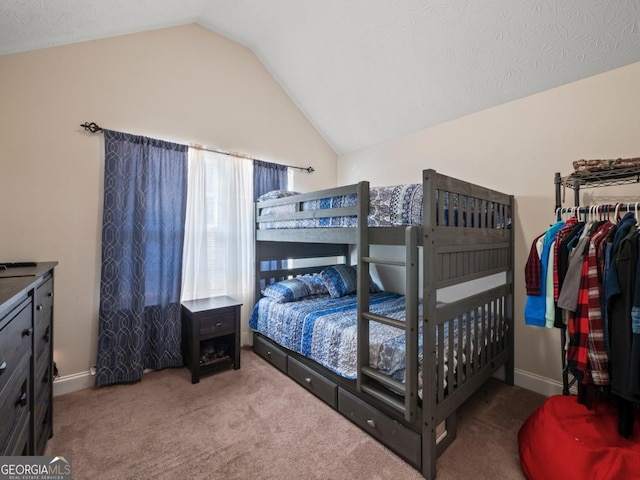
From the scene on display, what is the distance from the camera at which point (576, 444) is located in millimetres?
1384

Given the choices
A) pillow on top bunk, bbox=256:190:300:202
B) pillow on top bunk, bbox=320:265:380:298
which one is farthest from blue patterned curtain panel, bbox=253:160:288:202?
pillow on top bunk, bbox=320:265:380:298

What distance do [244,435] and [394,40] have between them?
3.24 m

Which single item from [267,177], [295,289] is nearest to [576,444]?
[295,289]

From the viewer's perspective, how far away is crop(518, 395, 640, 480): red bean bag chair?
1276mm

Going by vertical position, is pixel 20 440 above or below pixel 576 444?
above

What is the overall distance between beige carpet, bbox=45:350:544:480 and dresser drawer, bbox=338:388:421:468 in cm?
6

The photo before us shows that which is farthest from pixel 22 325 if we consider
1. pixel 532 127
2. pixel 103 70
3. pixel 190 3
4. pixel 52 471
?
pixel 532 127

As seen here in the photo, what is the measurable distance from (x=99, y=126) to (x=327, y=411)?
9.70ft

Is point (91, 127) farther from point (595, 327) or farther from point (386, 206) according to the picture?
point (595, 327)

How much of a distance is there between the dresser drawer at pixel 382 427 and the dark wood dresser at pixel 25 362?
1671 millimetres

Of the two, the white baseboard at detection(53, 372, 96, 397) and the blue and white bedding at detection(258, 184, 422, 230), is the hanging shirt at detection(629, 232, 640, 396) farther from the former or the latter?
the white baseboard at detection(53, 372, 96, 397)

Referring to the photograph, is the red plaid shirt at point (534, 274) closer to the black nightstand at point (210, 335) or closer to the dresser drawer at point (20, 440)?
the black nightstand at point (210, 335)

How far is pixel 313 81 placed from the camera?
3.28 m

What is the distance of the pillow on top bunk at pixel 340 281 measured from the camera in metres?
3.13
